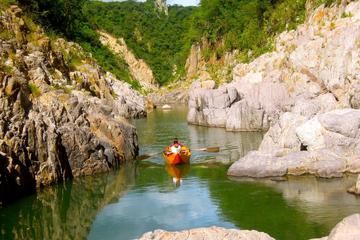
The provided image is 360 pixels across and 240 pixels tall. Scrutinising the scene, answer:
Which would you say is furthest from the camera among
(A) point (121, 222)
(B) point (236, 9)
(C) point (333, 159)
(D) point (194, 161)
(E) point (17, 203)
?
(B) point (236, 9)

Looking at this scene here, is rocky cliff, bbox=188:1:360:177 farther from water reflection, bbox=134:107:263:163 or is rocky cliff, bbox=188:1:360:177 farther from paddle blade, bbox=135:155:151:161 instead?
paddle blade, bbox=135:155:151:161

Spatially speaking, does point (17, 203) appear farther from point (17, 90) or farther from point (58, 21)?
point (58, 21)

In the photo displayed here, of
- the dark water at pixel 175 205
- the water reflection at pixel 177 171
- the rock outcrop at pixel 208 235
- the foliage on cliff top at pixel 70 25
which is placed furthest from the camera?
the foliage on cliff top at pixel 70 25

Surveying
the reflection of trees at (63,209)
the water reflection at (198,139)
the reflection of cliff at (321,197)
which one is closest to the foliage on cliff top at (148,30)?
the water reflection at (198,139)

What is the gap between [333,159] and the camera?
31109 millimetres

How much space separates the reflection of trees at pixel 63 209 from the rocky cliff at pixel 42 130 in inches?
42.0

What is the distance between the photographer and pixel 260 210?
25.8 meters

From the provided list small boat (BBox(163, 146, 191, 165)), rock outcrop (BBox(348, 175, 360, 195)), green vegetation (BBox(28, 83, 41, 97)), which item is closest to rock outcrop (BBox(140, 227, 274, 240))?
rock outcrop (BBox(348, 175, 360, 195))

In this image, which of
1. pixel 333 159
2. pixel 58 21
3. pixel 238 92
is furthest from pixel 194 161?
pixel 58 21

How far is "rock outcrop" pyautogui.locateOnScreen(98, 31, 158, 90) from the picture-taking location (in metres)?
134

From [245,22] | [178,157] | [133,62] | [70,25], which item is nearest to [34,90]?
[178,157]

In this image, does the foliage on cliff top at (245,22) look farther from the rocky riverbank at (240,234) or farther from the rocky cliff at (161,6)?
the rocky riverbank at (240,234)

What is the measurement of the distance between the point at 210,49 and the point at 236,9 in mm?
10737

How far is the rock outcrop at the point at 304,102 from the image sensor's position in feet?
103
